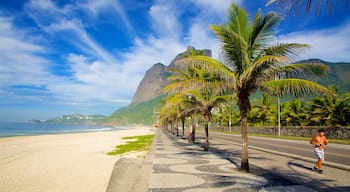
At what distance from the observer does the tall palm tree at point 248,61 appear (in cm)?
767

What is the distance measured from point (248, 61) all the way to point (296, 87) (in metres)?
1.76

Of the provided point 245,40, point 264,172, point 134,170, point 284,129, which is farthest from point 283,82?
point 284,129

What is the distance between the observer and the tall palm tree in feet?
25.2

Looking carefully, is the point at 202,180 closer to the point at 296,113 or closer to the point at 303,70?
the point at 303,70

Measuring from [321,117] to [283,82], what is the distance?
25.9 metres

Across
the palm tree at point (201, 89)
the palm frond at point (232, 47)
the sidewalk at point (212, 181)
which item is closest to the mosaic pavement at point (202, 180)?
the sidewalk at point (212, 181)

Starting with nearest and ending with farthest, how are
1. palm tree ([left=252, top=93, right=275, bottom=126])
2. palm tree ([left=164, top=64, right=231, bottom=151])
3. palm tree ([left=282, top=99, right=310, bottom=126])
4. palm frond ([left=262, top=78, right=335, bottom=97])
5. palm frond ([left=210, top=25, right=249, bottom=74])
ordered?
palm frond ([left=262, top=78, right=335, bottom=97]) → palm frond ([left=210, top=25, right=249, bottom=74]) → palm tree ([left=164, top=64, right=231, bottom=151]) → palm tree ([left=282, top=99, right=310, bottom=126]) → palm tree ([left=252, top=93, right=275, bottom=126])

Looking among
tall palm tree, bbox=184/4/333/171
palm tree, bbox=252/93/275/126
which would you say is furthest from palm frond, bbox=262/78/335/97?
palm tree, bbox=252/93/275/126

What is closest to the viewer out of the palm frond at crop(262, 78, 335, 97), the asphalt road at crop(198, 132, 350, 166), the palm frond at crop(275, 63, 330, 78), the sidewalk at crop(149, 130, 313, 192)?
the sidewalk at crop(149, 130, 313, 192)

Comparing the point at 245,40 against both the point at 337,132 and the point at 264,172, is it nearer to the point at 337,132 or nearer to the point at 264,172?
the point at 264,172

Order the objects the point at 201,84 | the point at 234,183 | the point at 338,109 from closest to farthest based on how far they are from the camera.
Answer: the point at 234,183 → the point at 201,84 → the point at 338,109

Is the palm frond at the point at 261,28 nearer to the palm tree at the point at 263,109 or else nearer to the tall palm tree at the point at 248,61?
the tall palm tree at the point at 248,61

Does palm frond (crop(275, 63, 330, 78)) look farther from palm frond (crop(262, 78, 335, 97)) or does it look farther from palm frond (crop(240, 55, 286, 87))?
palm frond (crop(262, 78, 335, 97))

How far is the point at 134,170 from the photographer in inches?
361
